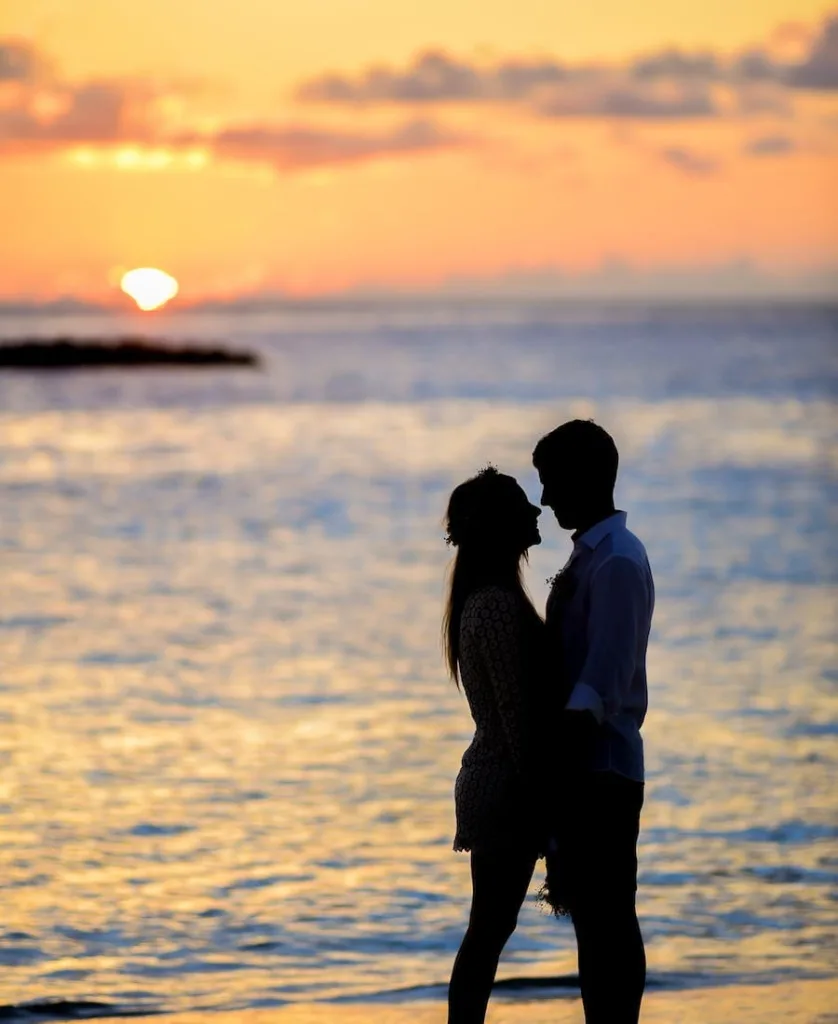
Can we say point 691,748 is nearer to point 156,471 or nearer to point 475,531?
point 475,531

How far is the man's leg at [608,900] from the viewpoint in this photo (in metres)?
5.10

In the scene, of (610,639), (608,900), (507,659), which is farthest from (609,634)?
(608,900)

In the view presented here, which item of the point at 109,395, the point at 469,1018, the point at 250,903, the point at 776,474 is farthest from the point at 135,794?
the point at 109,395

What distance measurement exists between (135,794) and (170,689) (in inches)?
139

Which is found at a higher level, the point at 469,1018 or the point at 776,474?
the point at 776,474

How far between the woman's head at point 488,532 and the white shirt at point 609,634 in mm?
154

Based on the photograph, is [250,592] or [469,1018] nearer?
[469,1018]

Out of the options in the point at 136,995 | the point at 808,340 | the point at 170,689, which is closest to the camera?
the point at 136,995

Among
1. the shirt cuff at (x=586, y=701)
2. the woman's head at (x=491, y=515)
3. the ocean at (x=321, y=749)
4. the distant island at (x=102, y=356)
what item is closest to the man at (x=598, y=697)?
the shirt cuff at (x=586, y=701)

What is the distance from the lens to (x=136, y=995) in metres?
7.48

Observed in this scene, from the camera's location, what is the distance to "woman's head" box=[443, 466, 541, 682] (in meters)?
5.05

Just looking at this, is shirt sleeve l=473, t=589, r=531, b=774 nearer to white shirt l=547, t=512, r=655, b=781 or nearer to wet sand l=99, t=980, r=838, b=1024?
white shirt l=547, t=512, r=655, b=781

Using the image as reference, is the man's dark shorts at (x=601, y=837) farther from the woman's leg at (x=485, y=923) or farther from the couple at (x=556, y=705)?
the woman's leg at (x=485, y=923)

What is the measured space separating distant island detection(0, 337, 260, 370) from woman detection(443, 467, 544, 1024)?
112566 mm
